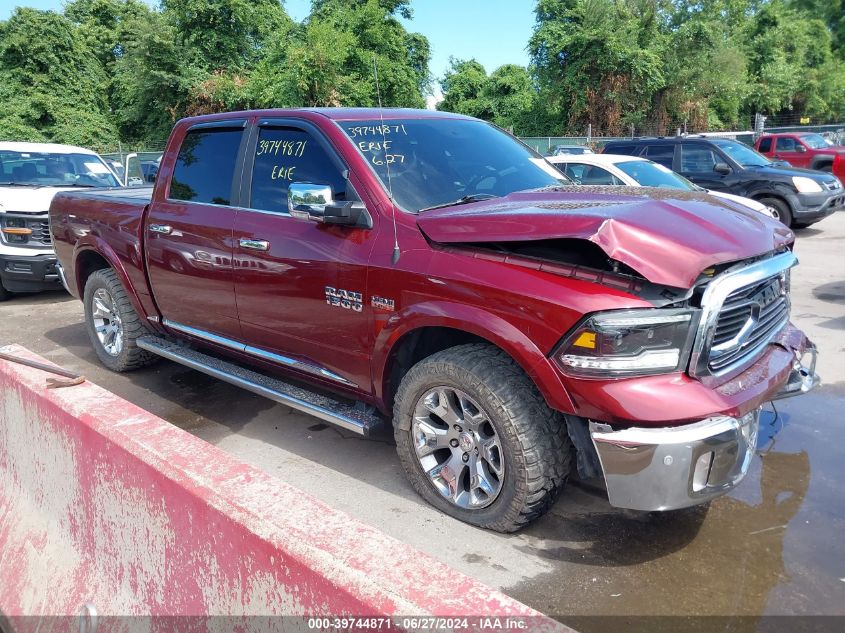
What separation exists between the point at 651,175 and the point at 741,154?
446cm

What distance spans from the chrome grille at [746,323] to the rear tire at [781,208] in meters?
9.73

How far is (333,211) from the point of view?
349cm

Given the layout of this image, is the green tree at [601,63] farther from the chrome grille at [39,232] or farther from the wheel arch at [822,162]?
the chrome grille at [39,232]

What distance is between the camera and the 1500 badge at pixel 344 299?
3559 millimetres

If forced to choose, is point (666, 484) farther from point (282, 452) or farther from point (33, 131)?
point (33, 131)

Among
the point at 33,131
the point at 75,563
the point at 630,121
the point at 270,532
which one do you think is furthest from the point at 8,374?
the point at 33,131

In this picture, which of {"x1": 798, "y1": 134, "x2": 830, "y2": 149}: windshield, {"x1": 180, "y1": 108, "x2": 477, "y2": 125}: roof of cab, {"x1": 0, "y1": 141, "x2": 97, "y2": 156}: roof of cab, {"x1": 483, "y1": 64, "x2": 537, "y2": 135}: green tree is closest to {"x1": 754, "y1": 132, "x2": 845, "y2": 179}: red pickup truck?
{"x1": 798, "y1": 134, "x2": 830, "y2": 149}: windshield

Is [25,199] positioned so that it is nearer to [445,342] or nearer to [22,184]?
[22,184]

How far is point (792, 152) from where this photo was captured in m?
17.1

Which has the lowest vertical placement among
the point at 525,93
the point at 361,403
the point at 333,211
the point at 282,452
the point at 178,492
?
the point at 282,452

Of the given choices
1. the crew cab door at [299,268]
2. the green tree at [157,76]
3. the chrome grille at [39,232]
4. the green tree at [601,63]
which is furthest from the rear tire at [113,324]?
the green tree at [157,76]

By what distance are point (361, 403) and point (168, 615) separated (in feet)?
5.42

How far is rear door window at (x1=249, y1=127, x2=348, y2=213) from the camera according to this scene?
152 inches

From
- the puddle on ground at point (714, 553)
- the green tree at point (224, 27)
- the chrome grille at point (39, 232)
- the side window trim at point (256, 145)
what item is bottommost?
→ the puddle on ground at point (714, 553)
